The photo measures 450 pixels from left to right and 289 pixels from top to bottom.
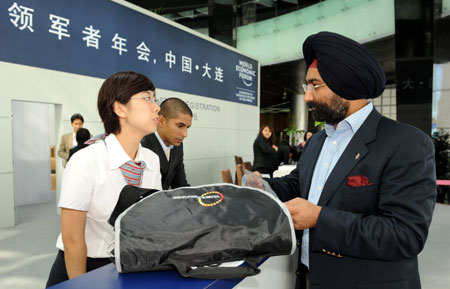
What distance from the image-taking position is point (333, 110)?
51.6 inches

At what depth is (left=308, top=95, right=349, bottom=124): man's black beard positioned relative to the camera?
1299mm

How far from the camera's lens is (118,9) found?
550cm

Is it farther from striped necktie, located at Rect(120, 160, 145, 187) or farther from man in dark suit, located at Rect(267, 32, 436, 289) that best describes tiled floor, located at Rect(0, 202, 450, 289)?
man in dark suit, located at Rect(267, 32, 436, 289)

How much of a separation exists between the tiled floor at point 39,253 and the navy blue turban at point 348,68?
9.11 ft

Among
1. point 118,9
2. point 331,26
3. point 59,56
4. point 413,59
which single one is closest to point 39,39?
point 59,56

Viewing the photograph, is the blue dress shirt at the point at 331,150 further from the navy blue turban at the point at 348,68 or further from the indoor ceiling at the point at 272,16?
the indoor ceiling at the point at 272,16

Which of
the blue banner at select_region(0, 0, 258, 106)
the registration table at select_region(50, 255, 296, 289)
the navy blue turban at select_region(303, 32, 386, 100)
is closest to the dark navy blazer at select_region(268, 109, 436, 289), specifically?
the navy blue turban at select_region(303, 32, 386, 100)

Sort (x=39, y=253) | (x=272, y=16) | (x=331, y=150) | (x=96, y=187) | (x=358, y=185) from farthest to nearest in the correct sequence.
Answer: (x=272, y=16), (x=39, y=253), (x=331, y=150), (x=96, y=187), (x=358, y=185)

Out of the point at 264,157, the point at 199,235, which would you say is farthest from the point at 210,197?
the point at 264,157

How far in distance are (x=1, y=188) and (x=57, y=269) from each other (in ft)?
13.6

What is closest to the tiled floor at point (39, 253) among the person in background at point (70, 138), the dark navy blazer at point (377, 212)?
the person in background at point (70, 138)

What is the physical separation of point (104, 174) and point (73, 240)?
0.26 meters

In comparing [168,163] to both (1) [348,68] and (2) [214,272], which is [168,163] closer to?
(1) [348,68]

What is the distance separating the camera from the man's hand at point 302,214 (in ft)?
3.35
